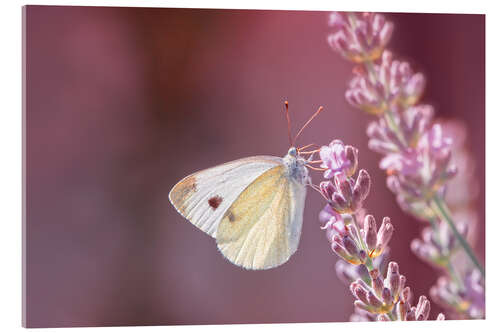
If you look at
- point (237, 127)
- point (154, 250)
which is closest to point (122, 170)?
point (154, 250)

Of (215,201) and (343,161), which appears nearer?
(343,161)

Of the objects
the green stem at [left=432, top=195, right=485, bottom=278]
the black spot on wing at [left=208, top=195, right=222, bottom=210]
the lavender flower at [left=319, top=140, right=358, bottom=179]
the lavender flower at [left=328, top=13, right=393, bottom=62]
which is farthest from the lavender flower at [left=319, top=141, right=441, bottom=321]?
the black spot on wing at [left=208, top=195, right=222, bottom=210]

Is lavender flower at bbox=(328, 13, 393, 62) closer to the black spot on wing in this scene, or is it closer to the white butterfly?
the white butterfly

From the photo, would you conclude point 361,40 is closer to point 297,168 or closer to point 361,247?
point 297,168

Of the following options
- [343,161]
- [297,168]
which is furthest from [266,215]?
[343,161]

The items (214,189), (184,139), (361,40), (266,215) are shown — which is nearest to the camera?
(361,40)

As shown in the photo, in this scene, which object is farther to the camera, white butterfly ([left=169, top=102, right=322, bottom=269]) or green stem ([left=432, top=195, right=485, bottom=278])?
white butterfly ([left=169, top=102, right=322, bottom=269])
